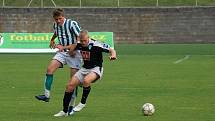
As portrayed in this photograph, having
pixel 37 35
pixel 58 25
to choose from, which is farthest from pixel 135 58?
pixel 58 25

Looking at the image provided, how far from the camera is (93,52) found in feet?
46.2

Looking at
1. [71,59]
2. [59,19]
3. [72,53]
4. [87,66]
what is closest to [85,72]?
[87,66]

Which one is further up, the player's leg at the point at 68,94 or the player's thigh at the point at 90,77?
the player's thigh at the point at 90,77

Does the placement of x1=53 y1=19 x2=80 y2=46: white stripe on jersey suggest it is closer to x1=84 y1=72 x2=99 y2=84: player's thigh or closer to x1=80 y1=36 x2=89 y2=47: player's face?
x1=80 y1=36 x2=89 y2=47: player's face

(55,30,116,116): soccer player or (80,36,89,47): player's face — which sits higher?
(80,36,89,47): player's face

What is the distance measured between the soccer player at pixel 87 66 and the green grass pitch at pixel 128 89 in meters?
0.49

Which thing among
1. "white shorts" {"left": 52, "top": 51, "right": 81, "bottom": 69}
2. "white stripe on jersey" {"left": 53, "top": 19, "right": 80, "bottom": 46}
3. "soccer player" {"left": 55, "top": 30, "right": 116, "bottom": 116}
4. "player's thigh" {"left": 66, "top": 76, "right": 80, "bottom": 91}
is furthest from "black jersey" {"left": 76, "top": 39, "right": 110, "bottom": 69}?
"white shorts" {"left": 52, "top": 51, "right": 81, "bottom": 69}

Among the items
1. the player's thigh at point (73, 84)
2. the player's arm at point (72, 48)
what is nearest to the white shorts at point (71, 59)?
the player's arm at point (72, 48)

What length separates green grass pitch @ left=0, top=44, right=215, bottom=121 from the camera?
46.7 feet

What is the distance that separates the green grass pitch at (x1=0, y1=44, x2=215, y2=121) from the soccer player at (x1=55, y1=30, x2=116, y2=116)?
49 cm

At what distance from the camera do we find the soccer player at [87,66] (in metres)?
14.0

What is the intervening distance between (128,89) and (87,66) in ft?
18.7

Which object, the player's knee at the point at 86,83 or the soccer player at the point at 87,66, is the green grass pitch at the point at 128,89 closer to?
the soccer player at the point at 87,66

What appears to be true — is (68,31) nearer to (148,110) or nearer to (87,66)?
(87,66)
